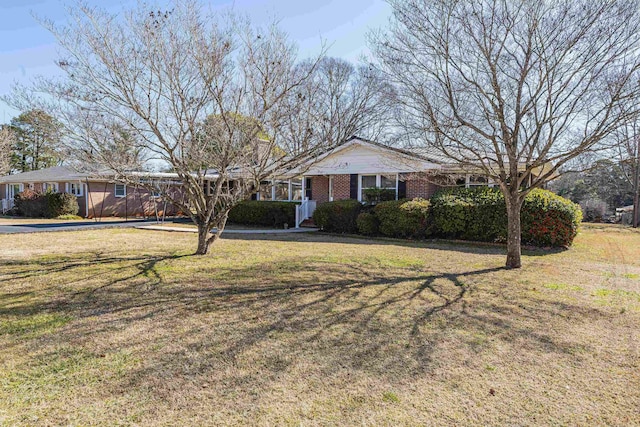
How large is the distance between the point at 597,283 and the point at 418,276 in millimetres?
3098

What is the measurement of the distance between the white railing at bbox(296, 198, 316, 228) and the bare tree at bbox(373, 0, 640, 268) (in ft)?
31.0

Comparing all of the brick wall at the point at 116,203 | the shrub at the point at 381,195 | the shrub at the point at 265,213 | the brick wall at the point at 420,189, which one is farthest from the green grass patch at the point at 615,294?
the brick wall at the point at 116,203

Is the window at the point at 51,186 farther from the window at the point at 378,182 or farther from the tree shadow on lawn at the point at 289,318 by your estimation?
the tree shadow on lawn at the point at 289,318

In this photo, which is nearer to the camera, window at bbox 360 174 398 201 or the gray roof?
window at bbox 360 174 398 201

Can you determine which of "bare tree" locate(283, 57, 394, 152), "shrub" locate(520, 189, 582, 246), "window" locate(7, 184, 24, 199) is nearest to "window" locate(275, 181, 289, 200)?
"bare tree" locate(283, 57, 394, 152)

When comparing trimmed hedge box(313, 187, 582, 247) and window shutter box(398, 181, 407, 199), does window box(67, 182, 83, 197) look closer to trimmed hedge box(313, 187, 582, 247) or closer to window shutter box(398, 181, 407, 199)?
trimmed hedge box(313, 187, 582, 247)

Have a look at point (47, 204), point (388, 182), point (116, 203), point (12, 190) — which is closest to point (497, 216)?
point (388, 182)

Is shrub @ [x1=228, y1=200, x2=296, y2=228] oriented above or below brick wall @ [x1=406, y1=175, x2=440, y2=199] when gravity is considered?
below

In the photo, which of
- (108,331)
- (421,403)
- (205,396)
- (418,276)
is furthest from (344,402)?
(418,276)

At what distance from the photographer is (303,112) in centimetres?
916

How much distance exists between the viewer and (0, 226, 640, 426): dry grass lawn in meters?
2.87

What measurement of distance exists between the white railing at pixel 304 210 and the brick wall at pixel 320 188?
0.34 meters

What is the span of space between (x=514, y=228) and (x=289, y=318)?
5550 millimetres

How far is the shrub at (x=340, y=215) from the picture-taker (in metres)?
15.0
